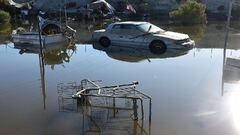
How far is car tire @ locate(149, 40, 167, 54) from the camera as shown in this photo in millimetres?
20078

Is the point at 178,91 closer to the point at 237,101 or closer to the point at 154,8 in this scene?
the point at 237,101

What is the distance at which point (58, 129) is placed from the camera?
9727mm

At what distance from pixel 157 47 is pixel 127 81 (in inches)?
261

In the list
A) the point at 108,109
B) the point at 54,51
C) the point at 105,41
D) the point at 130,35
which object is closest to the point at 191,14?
the point at 105,41

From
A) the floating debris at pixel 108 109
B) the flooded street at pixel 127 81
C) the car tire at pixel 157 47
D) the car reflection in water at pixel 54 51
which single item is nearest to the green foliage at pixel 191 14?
the flooded street at pixel 127 81

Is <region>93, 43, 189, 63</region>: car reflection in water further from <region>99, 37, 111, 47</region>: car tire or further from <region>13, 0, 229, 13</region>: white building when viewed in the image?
<region>13, 0, 229, 13</region>: white building

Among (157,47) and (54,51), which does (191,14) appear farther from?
(54,51)

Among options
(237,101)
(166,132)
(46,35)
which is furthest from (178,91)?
(46,35)

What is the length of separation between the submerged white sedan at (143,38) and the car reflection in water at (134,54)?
0.92 feet

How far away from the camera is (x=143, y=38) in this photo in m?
20.9

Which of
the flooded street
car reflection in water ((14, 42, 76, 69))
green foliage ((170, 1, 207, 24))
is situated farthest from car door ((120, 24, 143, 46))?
green foliage ((170, 1, 207, 24))

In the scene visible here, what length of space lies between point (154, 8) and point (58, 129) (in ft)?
112

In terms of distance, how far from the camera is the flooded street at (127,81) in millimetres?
Result: 9852

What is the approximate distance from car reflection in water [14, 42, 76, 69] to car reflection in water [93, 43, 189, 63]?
80.2 inches
